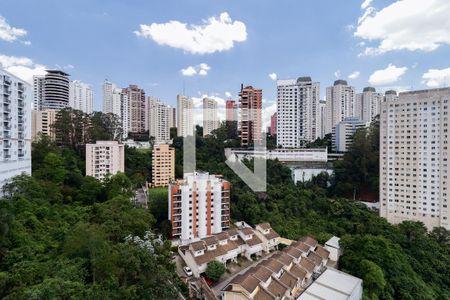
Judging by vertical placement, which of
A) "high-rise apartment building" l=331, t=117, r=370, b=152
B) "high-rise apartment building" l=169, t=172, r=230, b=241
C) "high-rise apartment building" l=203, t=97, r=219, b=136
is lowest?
"high-rise apartment building" l=169, t=172, r=230, b=241

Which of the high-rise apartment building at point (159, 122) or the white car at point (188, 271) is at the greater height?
the high-rise apartment building at point (159, 122)

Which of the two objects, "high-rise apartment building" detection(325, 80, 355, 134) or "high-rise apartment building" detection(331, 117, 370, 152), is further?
"high-rise apartment building" detection(325, 80, 355, 134)

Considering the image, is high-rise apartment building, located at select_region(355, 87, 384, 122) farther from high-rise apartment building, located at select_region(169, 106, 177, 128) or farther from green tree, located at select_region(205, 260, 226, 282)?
green tree, located at select_region(205, 260, 226, 282)

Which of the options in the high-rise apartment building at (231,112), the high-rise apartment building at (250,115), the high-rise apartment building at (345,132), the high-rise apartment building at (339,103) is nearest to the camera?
the high-rise apartment building at (250,115)

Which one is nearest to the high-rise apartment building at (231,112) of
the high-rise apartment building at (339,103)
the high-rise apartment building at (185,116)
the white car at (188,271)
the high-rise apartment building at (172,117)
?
the high-rise apartment building at (185,116)

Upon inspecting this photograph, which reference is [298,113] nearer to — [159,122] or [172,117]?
[172,117]

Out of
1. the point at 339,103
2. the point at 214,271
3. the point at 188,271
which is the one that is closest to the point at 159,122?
the point at 339,103

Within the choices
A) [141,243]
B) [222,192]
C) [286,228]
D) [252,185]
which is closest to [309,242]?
[286,228]

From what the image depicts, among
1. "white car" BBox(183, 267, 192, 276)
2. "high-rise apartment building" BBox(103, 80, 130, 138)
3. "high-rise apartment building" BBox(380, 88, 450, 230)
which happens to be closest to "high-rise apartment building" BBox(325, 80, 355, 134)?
"high-rise apartment building" BBox(380, 88, 450, 230)

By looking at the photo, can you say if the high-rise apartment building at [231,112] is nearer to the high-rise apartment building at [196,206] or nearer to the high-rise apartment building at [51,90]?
the high-rise apartment building at [196,206]
